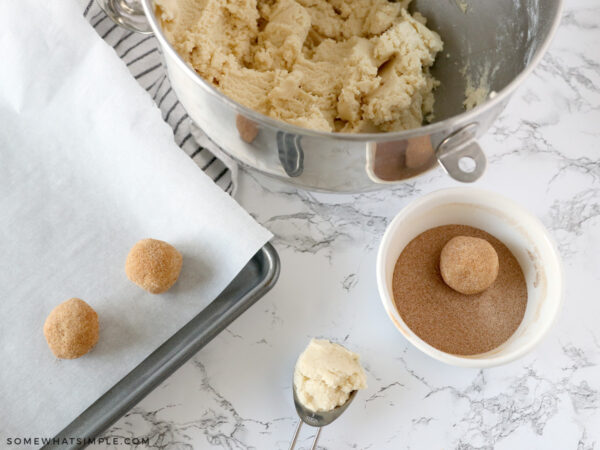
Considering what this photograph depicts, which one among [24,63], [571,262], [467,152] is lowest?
[571,262]

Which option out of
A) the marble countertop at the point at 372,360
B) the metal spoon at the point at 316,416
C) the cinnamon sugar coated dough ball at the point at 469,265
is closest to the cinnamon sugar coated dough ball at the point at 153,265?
the marble countertop at the point at 372,360

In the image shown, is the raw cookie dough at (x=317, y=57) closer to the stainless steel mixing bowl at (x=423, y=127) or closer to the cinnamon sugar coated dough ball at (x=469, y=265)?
the stainless steel mixing bowl at (x=423, y=127)

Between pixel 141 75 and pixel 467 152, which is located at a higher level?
pixel 141 75

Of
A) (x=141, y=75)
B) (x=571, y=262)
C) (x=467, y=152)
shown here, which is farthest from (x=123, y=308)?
(x=571, y=262)

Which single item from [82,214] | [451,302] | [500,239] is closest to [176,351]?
[82,214]

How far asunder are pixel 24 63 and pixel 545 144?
0.92 meters

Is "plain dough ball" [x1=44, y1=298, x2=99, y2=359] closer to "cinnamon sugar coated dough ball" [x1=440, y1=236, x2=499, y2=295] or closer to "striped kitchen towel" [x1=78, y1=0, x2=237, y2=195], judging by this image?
"striped kitchen towel" [x1=78, y1=0, x2=237, y2=195]

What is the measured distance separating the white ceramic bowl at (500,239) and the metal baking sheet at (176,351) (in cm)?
19

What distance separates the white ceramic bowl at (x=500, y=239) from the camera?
2.99 feet

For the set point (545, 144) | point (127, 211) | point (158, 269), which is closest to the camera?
point (158, 269)

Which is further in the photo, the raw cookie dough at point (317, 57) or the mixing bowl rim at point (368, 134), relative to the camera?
the raw cookie dough at point (317, 57)

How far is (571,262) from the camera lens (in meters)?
1.06

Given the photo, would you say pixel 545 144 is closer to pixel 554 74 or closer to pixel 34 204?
pixel 554 74

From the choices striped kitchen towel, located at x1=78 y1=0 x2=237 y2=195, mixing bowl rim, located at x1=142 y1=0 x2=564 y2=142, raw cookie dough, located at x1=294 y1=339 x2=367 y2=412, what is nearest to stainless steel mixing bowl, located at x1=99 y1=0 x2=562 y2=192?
mixing bowl rim, located at x1=142 y1=0 x2=564 y2=142
